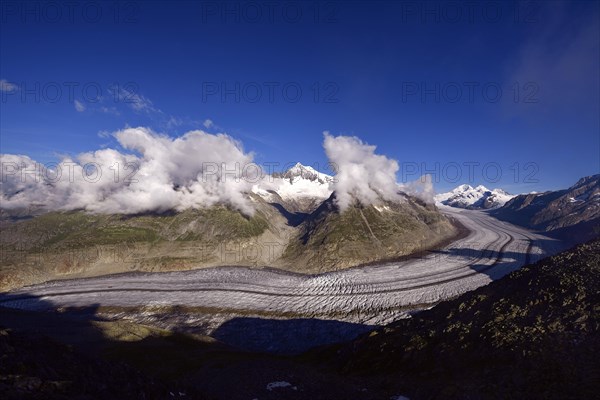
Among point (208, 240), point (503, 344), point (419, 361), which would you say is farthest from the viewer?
point (208, 240)

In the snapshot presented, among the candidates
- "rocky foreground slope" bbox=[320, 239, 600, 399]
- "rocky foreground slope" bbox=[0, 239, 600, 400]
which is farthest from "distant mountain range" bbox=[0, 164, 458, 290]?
"rocky foreground slope" bbox=[320, 239, 600, 399]

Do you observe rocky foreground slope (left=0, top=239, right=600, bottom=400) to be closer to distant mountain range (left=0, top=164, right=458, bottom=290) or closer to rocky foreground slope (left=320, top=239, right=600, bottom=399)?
rocky foreground slope (left=320, top=239, right=600, bottom=399)

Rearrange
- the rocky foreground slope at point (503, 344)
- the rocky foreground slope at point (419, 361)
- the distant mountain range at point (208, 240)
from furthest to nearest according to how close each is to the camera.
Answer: the distant mountain range at point (208, 240)
the rocky foreground slope at point (503, 344)
the rocky foreground slope at point (419, 361)

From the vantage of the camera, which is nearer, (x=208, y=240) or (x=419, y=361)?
(x=419, y=361)

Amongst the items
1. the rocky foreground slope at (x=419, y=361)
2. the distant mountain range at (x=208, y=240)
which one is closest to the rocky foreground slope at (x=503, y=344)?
the rocky foreground slope at (x=419, y=361)

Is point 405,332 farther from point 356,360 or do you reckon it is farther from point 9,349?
point 9,349

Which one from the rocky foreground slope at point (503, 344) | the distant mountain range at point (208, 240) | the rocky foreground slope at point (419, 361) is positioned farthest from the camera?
the distant mountain range at point (208, 240)

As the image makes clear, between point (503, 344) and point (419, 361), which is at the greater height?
point (503, 344)

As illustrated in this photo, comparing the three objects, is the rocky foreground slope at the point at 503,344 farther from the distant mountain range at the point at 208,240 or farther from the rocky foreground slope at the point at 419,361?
the distant mountain range at the point at 208,240

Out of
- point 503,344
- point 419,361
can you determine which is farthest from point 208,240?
point 503,344

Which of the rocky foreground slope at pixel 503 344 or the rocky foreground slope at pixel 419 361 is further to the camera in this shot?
the rocky foreground slope at pixel 503 344

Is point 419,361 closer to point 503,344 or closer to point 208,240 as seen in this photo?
point 503,344

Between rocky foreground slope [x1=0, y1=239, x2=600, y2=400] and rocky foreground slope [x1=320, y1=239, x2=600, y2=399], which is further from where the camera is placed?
rocky foreground slope [x1=320, y1=239, x2=600, y2=399]
